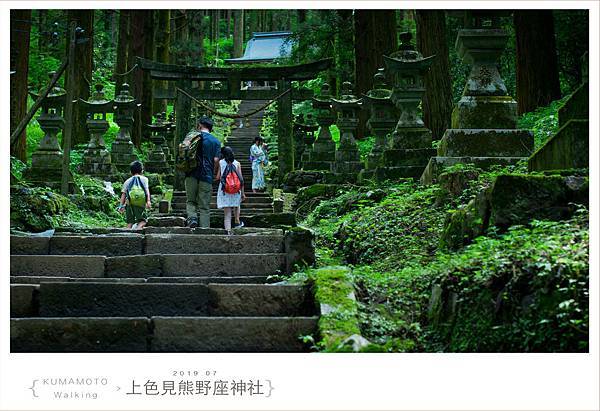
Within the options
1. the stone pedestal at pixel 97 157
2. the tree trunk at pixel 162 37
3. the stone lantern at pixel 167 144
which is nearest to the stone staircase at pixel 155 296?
the stone pedestal at pixel 97 157

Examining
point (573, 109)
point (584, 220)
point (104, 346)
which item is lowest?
point (104, 346)

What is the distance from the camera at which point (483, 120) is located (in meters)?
9.95

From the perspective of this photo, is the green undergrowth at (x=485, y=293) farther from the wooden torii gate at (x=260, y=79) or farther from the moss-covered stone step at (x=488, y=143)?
the wooden torii gate at (x=260, y=79)

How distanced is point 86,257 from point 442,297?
357 cm

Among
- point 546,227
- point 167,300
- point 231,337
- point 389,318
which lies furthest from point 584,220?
point 167,300

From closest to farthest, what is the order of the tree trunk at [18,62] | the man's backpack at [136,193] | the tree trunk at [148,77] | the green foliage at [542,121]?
the man's backpack at [136,193]
the green foliage at [542,121]
the tree trunk at [18,62]
the tree trunk at [148,77]

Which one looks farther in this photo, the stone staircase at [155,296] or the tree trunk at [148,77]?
the tree trunk at [148,77]

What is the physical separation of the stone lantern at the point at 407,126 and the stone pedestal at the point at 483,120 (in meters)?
1.94

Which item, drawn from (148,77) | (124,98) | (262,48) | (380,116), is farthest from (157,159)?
(262,48)

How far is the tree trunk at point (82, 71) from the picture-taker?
21766mm

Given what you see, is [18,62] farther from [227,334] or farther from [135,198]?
[227,334]

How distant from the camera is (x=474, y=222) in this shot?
6.43 meters

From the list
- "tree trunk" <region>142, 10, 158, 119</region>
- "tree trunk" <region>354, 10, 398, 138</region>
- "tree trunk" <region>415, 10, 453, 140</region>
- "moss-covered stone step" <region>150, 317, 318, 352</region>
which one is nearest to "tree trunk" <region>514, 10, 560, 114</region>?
"tree trunk" <region>415, 10, 453, 140</region>

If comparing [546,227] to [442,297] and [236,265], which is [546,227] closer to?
[442,297]
